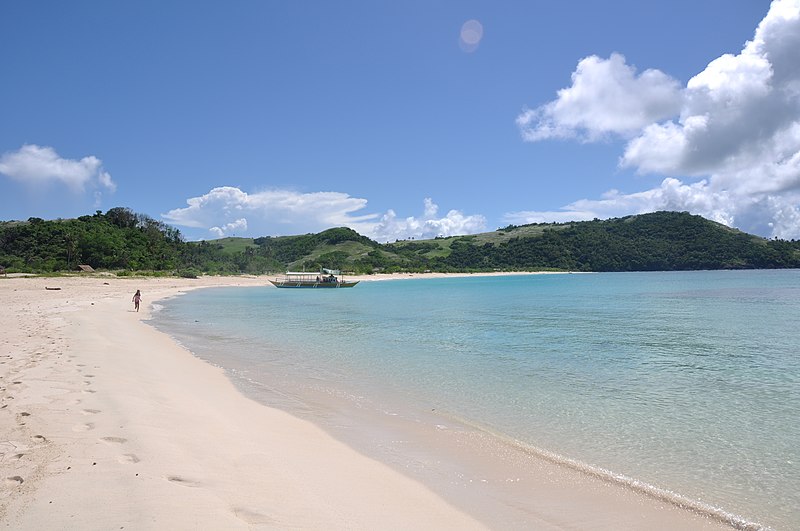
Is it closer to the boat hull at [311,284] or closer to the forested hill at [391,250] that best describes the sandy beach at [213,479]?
the boat hull at [311,284]

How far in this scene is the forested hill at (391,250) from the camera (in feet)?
255

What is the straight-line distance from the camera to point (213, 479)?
4.99m

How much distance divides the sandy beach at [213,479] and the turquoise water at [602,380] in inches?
56.3

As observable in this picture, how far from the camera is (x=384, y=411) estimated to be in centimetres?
930

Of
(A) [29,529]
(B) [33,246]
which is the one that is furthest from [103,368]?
(B) [33,246]

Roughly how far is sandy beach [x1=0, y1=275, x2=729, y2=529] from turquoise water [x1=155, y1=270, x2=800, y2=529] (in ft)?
4.69

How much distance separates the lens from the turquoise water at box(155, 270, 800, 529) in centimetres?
664

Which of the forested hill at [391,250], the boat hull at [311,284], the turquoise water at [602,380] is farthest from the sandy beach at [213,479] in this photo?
the forested hill at [391,250]

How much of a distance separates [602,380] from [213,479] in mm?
10334

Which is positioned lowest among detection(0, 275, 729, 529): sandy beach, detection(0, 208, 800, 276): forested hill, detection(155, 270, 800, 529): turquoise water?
detection(155, 270, 800, 529): turquoise water

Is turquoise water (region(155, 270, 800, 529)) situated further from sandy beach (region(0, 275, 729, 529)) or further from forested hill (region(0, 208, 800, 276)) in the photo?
forested hill (region(0, 208, 800, 276))

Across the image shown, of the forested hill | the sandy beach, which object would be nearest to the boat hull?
the forested hill

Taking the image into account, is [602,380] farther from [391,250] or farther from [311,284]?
[391,250]

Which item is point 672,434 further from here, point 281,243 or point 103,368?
point 281,243
